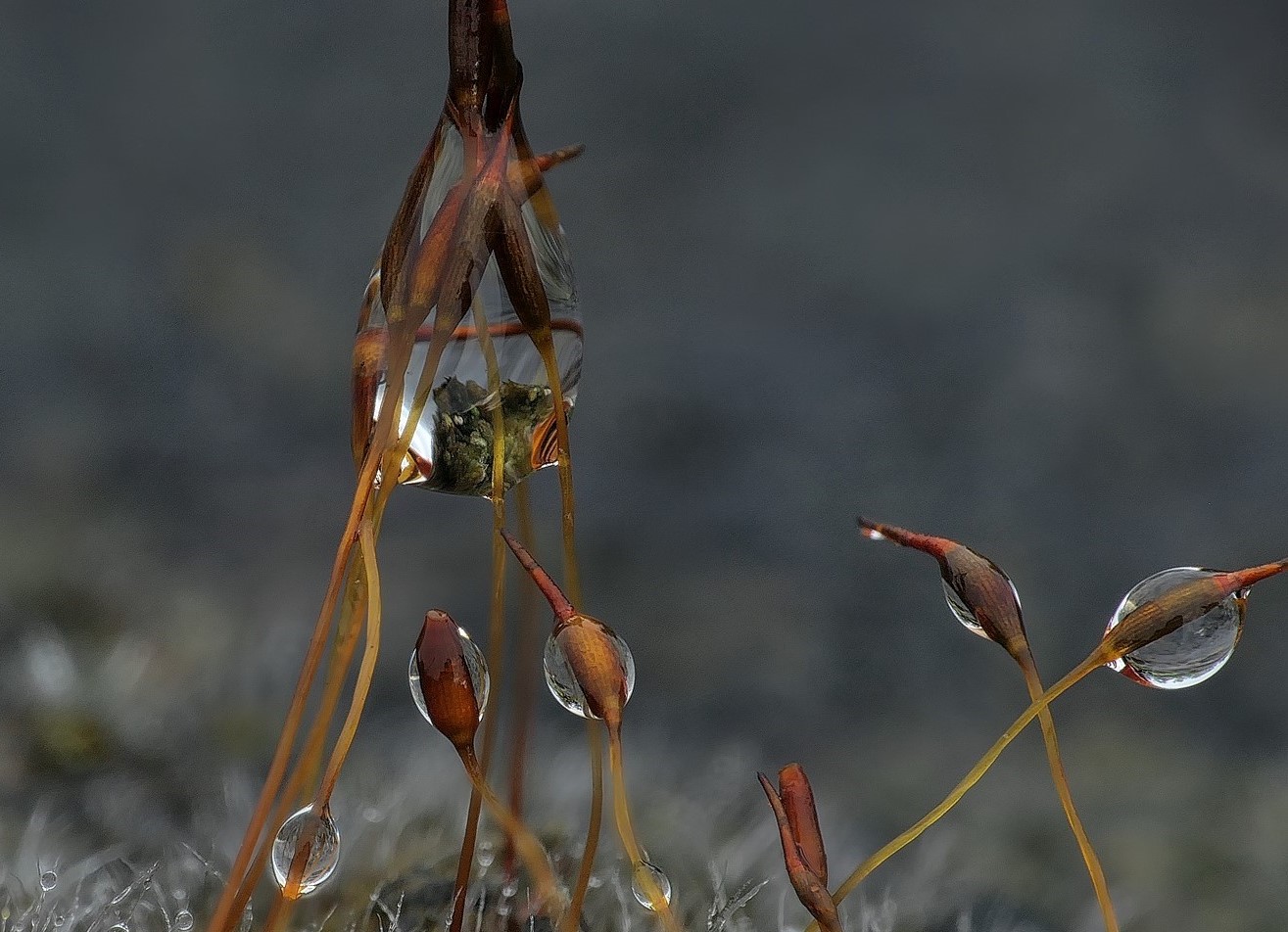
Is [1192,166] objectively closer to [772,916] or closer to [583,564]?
[583,564]

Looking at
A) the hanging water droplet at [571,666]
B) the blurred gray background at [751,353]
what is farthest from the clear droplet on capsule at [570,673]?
the blurred gray background at [751,353]

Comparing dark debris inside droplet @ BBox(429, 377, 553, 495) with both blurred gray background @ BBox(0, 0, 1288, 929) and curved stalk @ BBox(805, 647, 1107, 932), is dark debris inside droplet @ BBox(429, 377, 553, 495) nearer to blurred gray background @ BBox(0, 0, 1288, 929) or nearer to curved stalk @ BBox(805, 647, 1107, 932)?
curved stalk @ BBox(805, 647, 1107, 932)

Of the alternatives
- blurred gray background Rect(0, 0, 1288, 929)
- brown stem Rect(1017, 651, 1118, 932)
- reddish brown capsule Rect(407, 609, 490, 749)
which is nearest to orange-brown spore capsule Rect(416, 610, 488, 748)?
reddish brown capsule Rect(407, 609, 490, 749)

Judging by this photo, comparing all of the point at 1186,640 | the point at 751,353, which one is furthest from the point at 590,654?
the point at 751,353

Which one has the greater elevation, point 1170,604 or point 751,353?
point 1170,604

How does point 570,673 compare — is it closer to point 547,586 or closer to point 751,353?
point 547,586

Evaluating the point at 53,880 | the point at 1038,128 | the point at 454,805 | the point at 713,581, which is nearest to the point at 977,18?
the point at 1038,128
